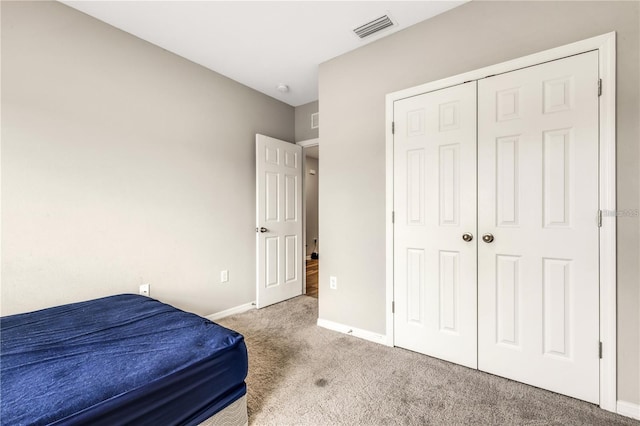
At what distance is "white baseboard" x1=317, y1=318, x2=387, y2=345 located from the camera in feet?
7.85

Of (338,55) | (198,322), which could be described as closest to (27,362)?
(198,322)

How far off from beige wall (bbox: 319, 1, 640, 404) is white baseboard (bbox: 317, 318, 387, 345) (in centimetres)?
5

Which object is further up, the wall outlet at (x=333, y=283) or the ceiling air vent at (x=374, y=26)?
the ceiling air vent at (x=374, y=26)

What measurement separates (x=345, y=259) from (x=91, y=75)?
2506mm

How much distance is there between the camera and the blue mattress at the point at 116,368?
0.95 metres

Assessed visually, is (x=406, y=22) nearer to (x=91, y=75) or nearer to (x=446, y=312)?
(x=446, y=312)

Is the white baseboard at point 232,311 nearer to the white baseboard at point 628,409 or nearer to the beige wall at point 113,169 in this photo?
the beige wall at point 113,169

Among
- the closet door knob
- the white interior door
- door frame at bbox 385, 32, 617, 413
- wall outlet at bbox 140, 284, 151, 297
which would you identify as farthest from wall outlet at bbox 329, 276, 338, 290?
door frame at bbox 385, 32, 617, 413

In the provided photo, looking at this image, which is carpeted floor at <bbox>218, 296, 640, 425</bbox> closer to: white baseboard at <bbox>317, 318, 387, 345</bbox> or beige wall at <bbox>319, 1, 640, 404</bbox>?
white baseboard at <bbox>317, 318, 387, 345</bbox>

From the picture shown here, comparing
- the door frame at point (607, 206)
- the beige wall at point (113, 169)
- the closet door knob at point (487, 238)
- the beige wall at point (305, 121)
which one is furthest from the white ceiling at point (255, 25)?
the closet door knob at point (487, 238)

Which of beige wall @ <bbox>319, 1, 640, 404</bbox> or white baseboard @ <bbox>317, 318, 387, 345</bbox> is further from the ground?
beige wall @ <bbox>319, 1, 640, 404</bbox>

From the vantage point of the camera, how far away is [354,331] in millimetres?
2553

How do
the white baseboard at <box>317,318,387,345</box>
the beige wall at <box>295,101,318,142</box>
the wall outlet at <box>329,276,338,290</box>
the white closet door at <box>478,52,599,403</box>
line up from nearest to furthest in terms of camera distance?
the white closet door at <box>478,52,599,403</box>
the white baseboard at <box>317,318,387,345</box>
the wall outlet at <box>329,276,338,290</box>
the beige wall at <box>295,101,318,142</box>

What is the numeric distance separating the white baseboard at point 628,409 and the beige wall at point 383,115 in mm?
28
